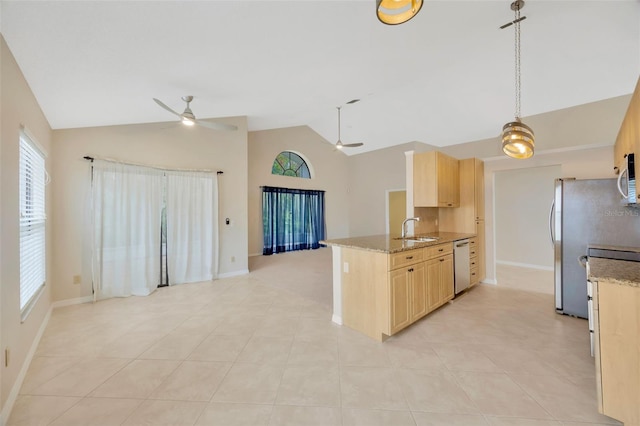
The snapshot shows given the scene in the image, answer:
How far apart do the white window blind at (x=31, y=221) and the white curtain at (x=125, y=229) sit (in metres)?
0.67

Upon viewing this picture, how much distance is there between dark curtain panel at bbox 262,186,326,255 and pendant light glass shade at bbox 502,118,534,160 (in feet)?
18.3

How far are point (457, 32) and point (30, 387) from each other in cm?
461

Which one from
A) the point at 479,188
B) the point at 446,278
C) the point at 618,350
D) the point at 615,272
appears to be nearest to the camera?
the point at 618,350

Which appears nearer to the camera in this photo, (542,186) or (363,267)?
(363,267)

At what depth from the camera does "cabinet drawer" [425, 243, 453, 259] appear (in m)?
2.94

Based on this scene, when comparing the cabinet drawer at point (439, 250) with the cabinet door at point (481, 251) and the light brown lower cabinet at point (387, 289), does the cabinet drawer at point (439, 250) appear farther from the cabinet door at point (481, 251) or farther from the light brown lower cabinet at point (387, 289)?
the cabinet door at point (481, 251)

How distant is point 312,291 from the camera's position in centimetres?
406

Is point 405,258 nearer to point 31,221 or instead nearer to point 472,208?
point 472,208

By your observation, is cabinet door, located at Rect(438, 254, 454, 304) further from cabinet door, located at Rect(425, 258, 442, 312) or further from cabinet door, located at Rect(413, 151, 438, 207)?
cabinet door, located at Rect(413, 151, 438, 207)

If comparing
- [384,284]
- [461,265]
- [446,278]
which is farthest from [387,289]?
[461,265]

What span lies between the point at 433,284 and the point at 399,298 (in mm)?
758

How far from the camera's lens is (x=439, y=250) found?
3127 millimetres

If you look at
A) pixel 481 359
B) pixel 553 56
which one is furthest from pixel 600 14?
pixel 481 359

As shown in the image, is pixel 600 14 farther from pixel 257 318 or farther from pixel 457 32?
pixel 257 318
